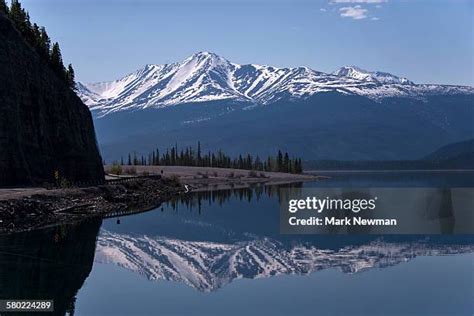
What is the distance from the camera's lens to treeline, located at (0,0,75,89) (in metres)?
107

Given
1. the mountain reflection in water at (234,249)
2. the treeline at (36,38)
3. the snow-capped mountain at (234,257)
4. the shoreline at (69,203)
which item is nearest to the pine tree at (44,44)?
the treeline at (36,38)

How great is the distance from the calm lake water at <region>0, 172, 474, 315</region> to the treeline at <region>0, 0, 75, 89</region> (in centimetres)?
5071

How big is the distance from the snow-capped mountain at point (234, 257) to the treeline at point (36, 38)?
188 feet

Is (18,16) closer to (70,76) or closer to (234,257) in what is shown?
(70,76)

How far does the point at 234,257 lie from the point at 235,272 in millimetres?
7878

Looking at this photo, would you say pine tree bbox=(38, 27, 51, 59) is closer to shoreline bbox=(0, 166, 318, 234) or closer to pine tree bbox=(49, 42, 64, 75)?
pine tree bbox=(49, 42, 64, 75)

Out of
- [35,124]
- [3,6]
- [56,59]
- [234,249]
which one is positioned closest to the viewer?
[234,249]

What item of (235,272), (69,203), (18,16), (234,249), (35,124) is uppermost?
(18,16)

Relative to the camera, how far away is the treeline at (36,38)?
10744cm

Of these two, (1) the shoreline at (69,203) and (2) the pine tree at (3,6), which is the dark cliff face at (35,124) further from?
(2) the pine tree at (3,6)

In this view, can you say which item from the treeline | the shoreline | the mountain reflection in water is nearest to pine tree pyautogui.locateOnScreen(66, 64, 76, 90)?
the treeline

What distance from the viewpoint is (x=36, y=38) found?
110875 millimetres

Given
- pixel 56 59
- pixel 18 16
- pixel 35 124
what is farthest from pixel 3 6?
pixel 35 124

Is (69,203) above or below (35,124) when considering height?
below
